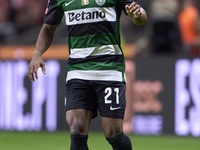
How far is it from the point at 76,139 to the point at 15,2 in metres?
10.1

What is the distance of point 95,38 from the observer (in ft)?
15.1

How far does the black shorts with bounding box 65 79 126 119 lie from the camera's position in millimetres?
4570

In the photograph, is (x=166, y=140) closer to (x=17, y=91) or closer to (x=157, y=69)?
(x=157, y=69)

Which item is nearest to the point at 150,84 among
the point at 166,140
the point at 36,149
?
the point at 166,140

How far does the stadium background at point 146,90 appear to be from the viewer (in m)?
8.24

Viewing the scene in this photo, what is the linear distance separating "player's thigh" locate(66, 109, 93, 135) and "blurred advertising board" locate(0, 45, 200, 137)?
3.95 m

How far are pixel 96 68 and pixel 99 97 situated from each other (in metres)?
0.27

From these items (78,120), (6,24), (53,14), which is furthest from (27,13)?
(78,120)

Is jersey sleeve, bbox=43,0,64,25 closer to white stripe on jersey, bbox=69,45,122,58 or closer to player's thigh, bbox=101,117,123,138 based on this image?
white stripe on jersey, bbox=69,45,122,58

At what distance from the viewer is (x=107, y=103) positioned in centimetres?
457

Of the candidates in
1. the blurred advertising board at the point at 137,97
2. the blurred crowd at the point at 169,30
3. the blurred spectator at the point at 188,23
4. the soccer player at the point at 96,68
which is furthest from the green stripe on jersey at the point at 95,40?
the blurred spectator at the point at 188,23

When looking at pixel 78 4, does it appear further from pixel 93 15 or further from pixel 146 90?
pixel 146 90

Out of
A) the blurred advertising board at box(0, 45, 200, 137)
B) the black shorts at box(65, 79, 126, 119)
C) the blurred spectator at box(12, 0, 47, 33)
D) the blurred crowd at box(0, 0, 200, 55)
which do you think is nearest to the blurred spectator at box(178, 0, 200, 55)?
the blurred crowd at box(0, 0, 200, 55)

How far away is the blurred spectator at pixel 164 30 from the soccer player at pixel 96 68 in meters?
4.58
